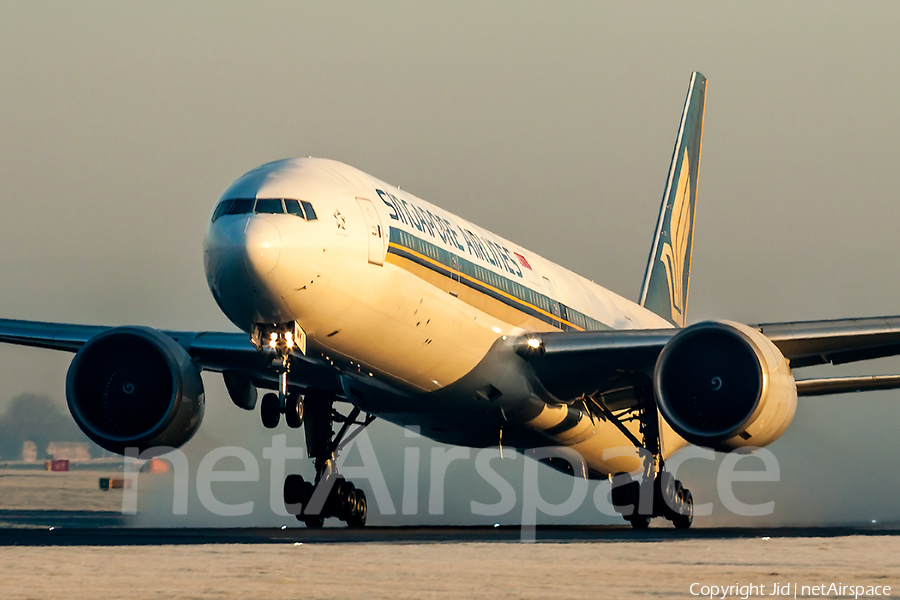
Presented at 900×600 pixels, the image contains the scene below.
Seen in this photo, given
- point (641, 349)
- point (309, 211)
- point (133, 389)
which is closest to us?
point (309, 211)

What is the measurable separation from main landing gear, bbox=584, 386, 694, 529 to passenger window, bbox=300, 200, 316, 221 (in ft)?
29.1

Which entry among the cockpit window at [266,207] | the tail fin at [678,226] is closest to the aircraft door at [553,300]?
the cockpit window at [266,207]

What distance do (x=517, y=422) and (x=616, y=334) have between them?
9.08 ft

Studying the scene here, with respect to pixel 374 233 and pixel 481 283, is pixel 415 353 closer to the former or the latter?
pixel 481 283

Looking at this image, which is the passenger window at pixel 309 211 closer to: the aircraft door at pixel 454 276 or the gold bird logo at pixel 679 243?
the aircraft door at pixel 454 276

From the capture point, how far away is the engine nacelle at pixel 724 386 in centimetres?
2056

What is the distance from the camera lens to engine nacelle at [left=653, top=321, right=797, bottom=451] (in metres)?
20.6

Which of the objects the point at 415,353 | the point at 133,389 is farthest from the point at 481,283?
the point at 133,389

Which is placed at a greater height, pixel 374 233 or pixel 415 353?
pixel 374 233

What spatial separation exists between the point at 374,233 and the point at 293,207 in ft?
5.24

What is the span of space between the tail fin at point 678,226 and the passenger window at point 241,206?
65.8 feet

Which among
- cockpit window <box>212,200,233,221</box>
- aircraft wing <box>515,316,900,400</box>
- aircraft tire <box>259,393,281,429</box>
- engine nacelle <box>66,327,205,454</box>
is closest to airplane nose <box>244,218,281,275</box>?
cockpit window <box>212,200,233,221</box>

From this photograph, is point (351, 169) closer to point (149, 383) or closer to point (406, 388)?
point (406, 388)

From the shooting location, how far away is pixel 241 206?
18.4 metres
